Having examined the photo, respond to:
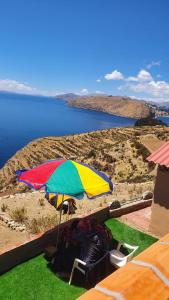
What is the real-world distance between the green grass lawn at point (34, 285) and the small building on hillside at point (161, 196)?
395cm

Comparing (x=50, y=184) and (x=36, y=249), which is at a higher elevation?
(x=50, y=184)

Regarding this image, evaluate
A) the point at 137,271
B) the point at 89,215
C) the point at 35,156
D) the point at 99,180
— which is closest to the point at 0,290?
the point at 99,180

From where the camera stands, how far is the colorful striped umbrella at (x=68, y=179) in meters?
7.39

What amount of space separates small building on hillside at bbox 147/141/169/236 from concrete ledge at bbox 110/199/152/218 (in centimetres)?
157

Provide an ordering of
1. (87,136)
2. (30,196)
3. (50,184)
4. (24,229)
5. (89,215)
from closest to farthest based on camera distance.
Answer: (50,184) → (89,215) → (24,229) → (30,196) → (87,136)

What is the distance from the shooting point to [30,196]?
55.5 feet

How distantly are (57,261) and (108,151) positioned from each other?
32274 mm

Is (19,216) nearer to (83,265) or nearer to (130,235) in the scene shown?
(130,235)

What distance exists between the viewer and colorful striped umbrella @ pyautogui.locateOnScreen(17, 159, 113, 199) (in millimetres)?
7395

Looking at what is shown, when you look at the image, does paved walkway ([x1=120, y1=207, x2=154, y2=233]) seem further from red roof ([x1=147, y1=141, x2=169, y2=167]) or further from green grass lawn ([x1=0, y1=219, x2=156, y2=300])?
green grass lawn ([x1=0, y1=219, x2=156, y2=300])

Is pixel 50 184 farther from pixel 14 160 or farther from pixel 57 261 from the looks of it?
pixel 14 160

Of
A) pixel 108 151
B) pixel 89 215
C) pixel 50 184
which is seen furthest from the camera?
pixel 108 151

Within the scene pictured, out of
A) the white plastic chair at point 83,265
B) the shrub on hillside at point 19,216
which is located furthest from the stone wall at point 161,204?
the shrub on hillside at point 19,216

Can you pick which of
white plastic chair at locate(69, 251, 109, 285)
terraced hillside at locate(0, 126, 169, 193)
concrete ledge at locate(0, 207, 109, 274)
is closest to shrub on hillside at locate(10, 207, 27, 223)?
concrete ledge at locate(0, 207, 109, 274)
